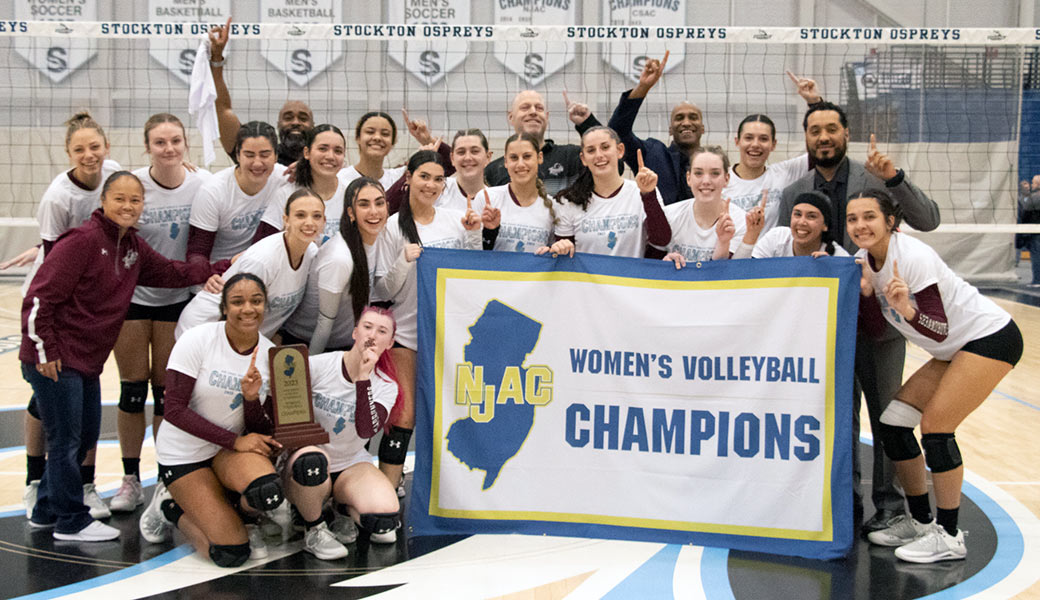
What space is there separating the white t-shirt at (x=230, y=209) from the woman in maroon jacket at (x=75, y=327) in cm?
43

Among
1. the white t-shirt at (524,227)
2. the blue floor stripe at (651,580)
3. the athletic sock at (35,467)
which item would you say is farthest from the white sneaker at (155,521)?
the blue floor stripe at (651,580)

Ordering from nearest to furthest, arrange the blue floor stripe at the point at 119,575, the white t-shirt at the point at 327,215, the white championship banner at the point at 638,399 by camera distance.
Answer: the blue floor stripe at the point at 119,575
the white championship banner at the point at 638,399
the white t-shirt at the point at 327,215

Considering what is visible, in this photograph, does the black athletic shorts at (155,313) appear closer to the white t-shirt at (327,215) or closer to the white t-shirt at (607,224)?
the white t-shirt at (327,215)

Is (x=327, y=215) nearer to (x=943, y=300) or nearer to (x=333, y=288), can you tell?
(x=333, y=288)

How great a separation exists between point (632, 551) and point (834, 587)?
0.82 m

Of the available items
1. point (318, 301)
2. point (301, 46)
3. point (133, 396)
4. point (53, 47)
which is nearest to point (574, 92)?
point (301, 46)

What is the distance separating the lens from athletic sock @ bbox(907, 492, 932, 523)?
4176 mm

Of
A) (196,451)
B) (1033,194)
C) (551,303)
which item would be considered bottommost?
(196,451)

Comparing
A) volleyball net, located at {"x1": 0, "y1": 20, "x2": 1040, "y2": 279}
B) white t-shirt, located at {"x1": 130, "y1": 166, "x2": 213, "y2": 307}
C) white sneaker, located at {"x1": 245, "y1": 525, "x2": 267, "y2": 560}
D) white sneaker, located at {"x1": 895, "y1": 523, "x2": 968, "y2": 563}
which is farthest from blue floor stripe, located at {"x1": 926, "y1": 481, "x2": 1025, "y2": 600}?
volleyball net, located at {"x1": 0, "y1": 20, "x2": 1040, "y2": 279}

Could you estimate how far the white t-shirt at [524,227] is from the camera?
4539 millimetres

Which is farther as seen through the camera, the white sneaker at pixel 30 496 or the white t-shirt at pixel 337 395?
the white sneaker at pixel 30 496

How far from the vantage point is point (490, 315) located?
434cm

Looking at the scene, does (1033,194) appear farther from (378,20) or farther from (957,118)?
(378,20)

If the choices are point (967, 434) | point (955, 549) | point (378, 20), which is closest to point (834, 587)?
point (955, 549)
